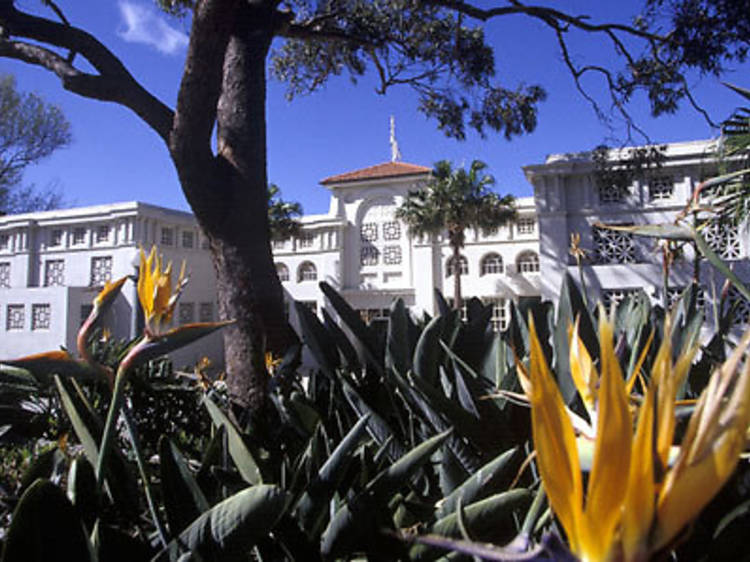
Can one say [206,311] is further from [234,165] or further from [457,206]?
[234,165]

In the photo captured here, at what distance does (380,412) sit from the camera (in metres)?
1.25

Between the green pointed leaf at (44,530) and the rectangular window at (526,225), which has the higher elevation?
the rectangular window at (526,225)

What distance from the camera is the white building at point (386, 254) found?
21047mm

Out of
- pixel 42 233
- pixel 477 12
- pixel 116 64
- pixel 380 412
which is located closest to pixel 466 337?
pixel 380 412

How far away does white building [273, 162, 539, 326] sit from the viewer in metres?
21.0

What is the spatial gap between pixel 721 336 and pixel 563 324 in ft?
1.67

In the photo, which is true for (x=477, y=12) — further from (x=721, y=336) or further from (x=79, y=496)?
(x=79, y=496)

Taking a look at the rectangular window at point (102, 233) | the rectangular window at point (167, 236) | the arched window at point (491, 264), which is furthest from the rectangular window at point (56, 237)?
the arched window at point (491, 264)

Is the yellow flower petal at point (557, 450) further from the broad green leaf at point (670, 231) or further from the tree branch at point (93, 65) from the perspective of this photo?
the tree branch at point (93, 65)

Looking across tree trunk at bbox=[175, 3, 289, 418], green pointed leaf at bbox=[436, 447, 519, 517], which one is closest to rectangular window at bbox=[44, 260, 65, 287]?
tree trunk at bbox=[175, 3, 289, 418]

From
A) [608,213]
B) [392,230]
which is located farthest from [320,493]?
[392,230]

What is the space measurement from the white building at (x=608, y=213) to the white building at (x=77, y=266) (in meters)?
13.2

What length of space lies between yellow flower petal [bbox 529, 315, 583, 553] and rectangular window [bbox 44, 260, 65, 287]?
87.8ft

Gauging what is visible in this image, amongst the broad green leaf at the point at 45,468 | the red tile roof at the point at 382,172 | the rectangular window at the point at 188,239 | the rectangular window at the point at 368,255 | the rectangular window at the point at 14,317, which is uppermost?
Result: the red tile roof at the point at 382,172
